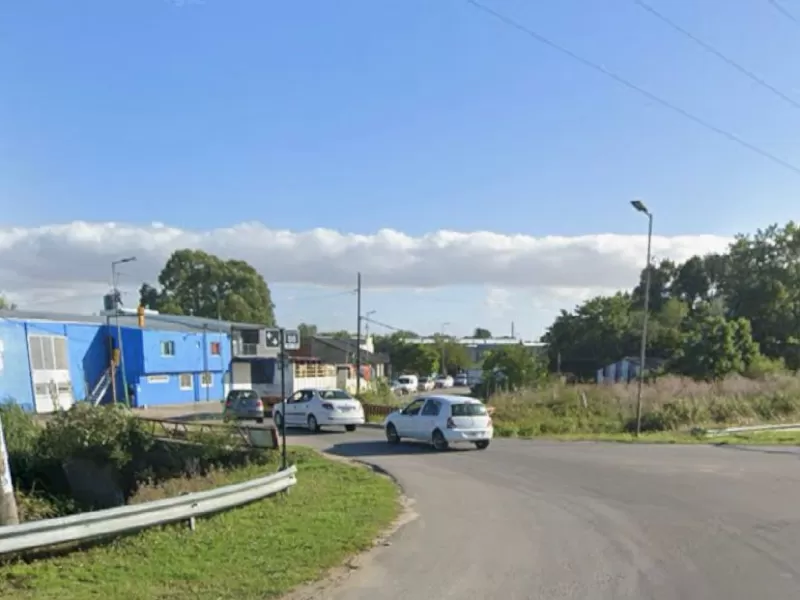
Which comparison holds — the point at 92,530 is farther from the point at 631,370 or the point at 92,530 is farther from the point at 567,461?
the point at 631,370

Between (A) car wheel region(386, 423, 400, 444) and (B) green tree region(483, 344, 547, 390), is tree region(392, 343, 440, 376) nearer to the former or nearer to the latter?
(B) green tree region(483, 344, 547, 390)

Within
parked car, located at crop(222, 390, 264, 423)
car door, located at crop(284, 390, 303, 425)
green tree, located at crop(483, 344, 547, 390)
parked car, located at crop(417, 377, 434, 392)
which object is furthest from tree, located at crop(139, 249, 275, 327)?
car door, located at crop(284, 390, 303, 425)

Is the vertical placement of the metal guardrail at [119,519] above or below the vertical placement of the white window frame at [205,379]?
above

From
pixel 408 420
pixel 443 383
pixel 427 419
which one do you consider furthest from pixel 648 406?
pixel 443 383

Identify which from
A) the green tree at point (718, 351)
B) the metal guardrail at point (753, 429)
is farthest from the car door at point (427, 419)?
the green tree at point (718, 351)

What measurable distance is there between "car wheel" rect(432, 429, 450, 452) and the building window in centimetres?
3787

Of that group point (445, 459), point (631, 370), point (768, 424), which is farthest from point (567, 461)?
point (631, 370)

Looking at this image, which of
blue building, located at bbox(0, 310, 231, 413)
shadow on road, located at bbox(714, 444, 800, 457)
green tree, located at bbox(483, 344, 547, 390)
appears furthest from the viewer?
green tree, located at bbox(483, 344, 547, 390)

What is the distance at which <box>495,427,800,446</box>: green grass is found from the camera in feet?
84.4

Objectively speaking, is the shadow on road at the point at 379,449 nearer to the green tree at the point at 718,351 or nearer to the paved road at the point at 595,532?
the paved road at the point at 595,532

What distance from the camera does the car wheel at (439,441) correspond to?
78.4 ft

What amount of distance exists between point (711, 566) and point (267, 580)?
14.8 ft

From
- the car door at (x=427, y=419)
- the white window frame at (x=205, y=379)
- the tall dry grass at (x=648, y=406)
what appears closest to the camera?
the car door at (x=427, y=419)

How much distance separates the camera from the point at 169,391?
57.0m
